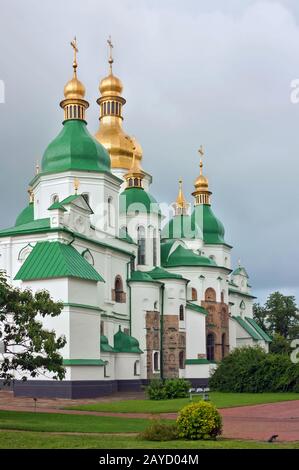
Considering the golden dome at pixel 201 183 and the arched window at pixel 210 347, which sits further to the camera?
the golden dome at pixel 201 183

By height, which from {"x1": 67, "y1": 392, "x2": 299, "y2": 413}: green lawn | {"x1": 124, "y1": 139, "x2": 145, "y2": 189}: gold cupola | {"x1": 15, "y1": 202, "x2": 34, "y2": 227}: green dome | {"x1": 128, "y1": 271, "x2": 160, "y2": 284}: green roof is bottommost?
{"x1": 67, "y1": 392, "x2": 299, "y2": 413}: green lawn

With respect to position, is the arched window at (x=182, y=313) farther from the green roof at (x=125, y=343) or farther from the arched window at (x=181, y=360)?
the green roof at (x=125, y=343)

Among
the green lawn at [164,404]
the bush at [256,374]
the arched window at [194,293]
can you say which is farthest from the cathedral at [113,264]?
the bush at [256,374]

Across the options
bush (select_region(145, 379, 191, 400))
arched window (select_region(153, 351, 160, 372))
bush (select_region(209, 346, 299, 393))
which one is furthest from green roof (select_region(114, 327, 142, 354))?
bush (select_region(145, 379, 191, 400))

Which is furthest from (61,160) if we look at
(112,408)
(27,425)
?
(27,425)

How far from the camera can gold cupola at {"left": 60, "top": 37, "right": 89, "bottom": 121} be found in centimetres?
5034

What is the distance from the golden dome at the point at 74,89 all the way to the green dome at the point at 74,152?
6.77 ft

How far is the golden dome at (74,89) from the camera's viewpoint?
166 feet

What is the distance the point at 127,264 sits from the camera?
1997 inches

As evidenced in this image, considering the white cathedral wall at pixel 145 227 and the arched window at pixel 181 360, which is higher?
the white cathedral wall at pixel 145 227

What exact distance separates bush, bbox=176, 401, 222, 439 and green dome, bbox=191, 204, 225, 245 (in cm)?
5130

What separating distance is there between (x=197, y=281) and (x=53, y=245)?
21.6 meters

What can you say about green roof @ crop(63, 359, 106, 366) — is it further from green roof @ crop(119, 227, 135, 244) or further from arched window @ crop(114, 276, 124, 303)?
green roof @ crop(119, 227, 135, 244)
